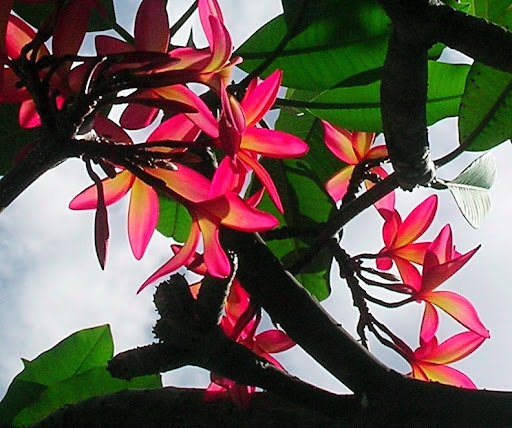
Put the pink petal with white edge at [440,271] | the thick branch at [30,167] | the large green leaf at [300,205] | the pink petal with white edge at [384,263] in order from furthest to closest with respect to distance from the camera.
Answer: the large green leaf at [300,205] → the pink petal with white edge at [384,263] → the pink petal with white edge at [440,271] → the thick branch at [30,167]

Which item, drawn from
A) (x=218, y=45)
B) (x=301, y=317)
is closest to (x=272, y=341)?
(x=301, y=317)

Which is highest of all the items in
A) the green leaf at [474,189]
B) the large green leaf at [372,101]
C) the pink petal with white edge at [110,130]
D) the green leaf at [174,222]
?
the large green leaf at [372,101]

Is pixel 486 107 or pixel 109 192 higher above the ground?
pixel 486 107

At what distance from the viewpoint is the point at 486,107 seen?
71cm

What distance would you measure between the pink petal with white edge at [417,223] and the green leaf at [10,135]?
15.3 inches

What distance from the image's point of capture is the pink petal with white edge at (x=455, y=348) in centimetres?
71

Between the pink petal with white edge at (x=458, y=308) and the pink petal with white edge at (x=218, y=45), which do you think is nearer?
the pink petal with white edge at (x=218, y=45)

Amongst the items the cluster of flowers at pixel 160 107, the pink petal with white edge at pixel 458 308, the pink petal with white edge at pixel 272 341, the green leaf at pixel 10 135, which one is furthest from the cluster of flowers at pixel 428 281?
the green leaf at pixel 10 135

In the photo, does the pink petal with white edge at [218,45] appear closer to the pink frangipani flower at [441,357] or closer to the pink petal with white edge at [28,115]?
the pink petal with white edge at [28,115]

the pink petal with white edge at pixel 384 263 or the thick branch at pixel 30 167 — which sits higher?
the pink petal with white edge at pixel 384 263

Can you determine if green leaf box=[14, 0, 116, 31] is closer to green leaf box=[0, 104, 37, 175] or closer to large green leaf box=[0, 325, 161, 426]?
green leaf box=[0, 104, 37, 175]

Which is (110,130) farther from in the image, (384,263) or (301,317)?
(384,263)

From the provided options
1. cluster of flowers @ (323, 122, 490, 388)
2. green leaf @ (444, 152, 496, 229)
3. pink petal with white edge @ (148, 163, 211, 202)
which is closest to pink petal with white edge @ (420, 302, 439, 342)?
cluster of flowers @ (323, 122, 490, 388)

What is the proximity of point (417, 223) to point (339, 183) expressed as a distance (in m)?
0.12
